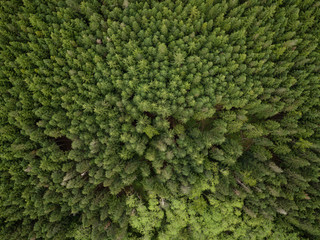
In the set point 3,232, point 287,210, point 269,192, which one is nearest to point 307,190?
point 287,210

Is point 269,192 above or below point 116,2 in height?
below

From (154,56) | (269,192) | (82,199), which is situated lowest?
(82,199)

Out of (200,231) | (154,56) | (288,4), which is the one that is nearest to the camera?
(200,231)

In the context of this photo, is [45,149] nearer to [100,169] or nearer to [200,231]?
[100,169]

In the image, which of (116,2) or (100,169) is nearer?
(100,169)

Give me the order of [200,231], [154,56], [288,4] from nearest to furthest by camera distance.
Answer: [200,231] → [154,56] → [288,4]

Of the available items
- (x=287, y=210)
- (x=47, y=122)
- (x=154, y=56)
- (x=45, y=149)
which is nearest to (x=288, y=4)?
(x=154, y=56)
